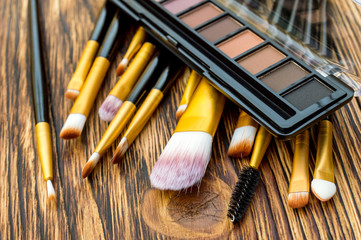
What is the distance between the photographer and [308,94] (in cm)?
64

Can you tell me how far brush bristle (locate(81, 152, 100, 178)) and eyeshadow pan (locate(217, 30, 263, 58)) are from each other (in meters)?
0.30

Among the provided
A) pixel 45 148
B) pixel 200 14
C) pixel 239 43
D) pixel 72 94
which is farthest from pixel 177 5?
pixel 45 148

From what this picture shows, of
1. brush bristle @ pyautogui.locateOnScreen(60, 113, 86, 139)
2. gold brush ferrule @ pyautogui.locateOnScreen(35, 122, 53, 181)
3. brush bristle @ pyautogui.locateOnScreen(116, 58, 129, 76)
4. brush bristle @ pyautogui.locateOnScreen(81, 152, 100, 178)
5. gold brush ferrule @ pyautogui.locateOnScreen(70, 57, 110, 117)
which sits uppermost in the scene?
brush bristle @ pyautogui.locateOnScreen(116, 58, 129, 76)

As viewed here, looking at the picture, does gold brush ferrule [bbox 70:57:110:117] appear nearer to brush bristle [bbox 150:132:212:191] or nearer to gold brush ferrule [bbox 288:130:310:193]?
brush bristle [bbox 150:132:212:191]

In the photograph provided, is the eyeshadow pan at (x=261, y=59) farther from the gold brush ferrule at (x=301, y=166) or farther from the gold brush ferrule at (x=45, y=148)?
the gold brush ferrule at (x=45, y=148)

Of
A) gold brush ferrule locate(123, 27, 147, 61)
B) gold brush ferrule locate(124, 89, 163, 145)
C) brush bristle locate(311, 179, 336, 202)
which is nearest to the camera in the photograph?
brush bristle locate(311, 179, 336, 202)

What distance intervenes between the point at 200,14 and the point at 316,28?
9.1 inches

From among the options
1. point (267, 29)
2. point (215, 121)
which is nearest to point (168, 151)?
point (215, 121)

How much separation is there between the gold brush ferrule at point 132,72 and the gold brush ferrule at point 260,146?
27cm

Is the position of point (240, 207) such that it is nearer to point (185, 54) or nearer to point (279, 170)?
point (279, 170)

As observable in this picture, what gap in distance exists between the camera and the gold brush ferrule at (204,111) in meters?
0.67

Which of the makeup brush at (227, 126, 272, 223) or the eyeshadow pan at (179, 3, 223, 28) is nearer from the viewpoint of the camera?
the makeup brush at (227, 126, 272, 223)

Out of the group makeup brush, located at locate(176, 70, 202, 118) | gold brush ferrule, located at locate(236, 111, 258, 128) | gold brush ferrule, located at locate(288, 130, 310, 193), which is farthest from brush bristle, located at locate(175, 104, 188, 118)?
gold brush ferrule, located at locate(288, 130, 310, 193)

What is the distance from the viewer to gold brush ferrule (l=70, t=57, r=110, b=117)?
0.74 metres
